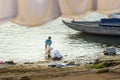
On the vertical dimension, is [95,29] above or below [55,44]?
above

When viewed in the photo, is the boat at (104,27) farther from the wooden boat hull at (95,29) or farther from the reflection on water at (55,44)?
the reflection on water at (55,44)

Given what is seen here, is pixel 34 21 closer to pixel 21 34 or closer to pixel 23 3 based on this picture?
pixel 23 3

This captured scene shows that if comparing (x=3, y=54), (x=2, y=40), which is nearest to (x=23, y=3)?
(x=3, y=54)

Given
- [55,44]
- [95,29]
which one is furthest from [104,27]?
[55,44]

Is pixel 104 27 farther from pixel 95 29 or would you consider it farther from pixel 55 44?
pixel 55 44

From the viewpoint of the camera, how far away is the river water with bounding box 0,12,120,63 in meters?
23.3

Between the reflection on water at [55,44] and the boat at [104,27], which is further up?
the boat at [104,27]

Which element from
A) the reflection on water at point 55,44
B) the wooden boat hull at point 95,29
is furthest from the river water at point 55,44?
the wooden boat hull at point 95,29

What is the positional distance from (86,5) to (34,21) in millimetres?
420

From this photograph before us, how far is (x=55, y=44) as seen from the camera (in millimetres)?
31031

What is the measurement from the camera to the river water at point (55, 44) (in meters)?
23.3

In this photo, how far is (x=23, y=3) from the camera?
240 cm

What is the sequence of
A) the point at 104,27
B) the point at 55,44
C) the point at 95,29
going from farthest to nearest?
the point at 95,29 → the point at 104,27 → the point at 55,44

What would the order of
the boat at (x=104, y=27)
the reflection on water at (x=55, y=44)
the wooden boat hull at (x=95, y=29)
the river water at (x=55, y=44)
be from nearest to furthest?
the river water at (x=55, y=44)
the reflection on water at (x=55, y=44)
the boat at (x=104, y=27)
the wooden boat hull at (x=95, y=29)
